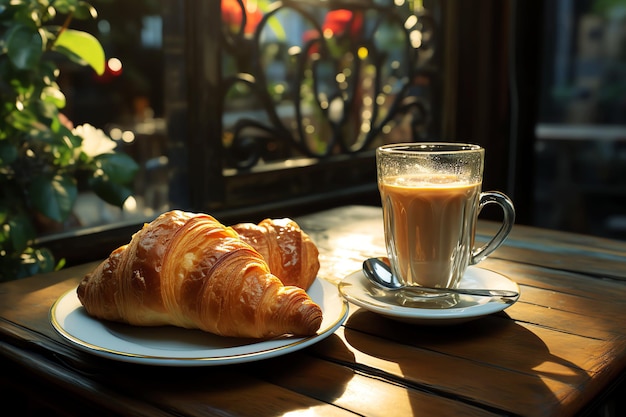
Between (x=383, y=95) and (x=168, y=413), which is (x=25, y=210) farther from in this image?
(x=383, y=95)

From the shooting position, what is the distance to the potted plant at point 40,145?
3.79 feet

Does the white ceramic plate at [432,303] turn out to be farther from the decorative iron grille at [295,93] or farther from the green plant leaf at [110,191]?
the decorative iron grille at [295,93]

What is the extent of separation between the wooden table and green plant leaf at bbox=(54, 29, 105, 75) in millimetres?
462

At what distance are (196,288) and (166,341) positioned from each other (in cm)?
7

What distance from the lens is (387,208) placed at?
88cm

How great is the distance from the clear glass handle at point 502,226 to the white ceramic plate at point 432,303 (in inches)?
1.2

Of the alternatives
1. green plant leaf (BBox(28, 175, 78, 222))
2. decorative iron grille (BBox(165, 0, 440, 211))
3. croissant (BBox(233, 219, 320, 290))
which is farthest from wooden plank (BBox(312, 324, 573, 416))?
decorative iron grille (BBox(165, 0, 440, 211))

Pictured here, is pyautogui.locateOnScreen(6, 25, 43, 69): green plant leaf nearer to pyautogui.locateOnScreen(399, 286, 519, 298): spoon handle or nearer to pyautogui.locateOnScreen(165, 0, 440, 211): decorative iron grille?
pyautogui.locateOnScreen(165, 0, 440, 211): decorative iron grille

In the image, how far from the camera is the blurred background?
1.68 m

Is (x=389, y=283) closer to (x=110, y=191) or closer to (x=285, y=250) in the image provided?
(x=285, y=250)

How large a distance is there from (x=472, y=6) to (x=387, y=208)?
1889 millimetres

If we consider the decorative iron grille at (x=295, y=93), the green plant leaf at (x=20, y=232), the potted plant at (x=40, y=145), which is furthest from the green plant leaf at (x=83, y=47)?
the decorative iron grille at (x=295, y=93)

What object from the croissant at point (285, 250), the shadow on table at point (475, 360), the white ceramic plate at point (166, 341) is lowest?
the shadow on table at point (475, 360)

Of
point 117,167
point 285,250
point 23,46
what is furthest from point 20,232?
point 285,250
